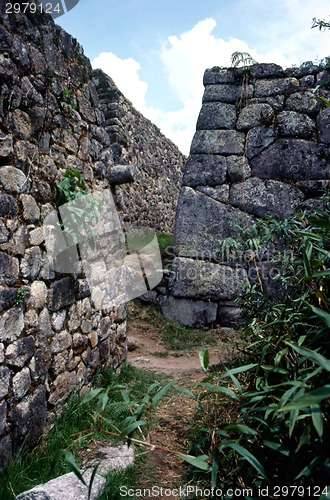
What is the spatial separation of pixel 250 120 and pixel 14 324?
4030 mm

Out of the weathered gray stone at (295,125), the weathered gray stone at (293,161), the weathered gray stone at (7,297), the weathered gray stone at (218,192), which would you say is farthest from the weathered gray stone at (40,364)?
the weathered gray stone at (295,125)

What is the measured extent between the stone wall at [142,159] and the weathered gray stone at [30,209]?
128 inches

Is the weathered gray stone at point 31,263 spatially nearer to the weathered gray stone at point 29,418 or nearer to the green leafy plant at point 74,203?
the green leafy plant at point 74,203

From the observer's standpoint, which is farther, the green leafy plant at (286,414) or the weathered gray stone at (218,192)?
the weathered gray stone at (218,192)

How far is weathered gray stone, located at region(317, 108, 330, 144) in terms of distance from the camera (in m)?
4.61

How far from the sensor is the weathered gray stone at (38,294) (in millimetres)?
2037

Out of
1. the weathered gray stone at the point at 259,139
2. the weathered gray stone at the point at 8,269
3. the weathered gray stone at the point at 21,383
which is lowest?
the weathered gray stone at the point at 21,383

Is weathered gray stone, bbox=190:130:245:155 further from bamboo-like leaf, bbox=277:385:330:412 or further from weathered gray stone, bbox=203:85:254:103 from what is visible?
bamboo-like leaf, bbox=277:385:330:412

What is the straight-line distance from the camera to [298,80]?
15.8ft

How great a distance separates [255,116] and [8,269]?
3959 mm

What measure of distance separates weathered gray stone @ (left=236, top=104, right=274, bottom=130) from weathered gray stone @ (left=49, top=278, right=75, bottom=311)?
340 centimetres

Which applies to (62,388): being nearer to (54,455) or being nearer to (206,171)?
(54,455)

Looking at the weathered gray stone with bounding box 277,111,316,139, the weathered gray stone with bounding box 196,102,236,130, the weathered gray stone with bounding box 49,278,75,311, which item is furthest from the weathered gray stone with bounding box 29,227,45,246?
the weathered gray stone with bounding box 277,111,316,139

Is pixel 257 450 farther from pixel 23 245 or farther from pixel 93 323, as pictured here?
pixel 93 323
